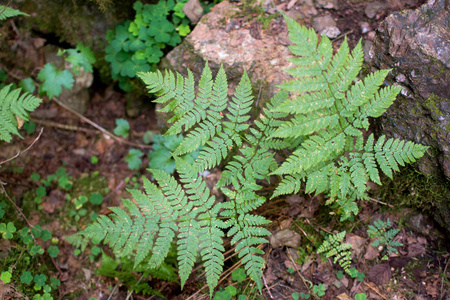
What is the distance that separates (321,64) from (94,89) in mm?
3559

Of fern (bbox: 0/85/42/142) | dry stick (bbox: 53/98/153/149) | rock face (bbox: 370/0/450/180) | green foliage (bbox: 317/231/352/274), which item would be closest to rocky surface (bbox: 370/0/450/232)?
rock face (bbox: 370/0/450/180)

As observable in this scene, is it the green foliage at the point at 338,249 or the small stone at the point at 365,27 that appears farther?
the small stone at the point at 365,27

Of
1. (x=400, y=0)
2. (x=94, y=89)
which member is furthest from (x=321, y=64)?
(x=94, y=89)

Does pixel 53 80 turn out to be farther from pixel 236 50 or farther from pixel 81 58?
pixel 236 50

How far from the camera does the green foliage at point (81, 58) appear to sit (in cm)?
403

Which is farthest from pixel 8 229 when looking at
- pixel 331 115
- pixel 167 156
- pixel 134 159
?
pixel 331 115

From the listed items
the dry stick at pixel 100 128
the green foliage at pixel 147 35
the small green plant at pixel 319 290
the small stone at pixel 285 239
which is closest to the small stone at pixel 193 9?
the green foliage at pixel 147 35

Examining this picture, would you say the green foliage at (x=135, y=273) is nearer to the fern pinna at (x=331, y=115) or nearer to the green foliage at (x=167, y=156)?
the green foliage at (x=167, y=156)

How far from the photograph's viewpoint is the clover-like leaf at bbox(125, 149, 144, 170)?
13.8ft

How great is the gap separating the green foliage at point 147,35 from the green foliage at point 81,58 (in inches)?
8.8

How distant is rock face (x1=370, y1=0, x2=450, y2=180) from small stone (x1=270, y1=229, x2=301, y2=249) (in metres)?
1.29

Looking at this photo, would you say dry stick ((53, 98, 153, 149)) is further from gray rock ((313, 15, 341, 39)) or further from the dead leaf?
the dead leaf

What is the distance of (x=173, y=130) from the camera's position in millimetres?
2904

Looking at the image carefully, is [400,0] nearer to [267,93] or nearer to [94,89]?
[267,93]
